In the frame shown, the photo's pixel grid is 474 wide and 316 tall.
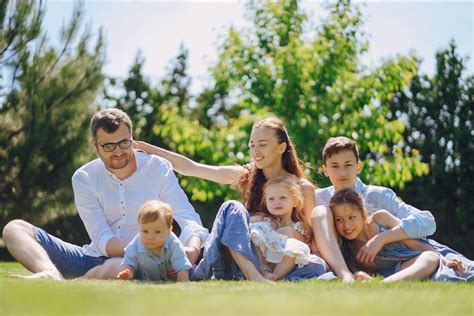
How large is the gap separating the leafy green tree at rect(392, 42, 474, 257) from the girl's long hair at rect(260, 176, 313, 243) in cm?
1139

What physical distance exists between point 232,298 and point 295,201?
169 centimetres

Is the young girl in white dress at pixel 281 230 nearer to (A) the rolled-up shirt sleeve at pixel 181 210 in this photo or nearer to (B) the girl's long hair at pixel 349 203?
(B) the girl's long hair at pixel 349 203

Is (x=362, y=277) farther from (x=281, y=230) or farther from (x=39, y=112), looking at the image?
(x=39, y=112)

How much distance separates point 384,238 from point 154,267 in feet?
4.83

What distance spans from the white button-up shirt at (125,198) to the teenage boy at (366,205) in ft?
2.73

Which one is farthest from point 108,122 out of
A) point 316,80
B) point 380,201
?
point 316,80

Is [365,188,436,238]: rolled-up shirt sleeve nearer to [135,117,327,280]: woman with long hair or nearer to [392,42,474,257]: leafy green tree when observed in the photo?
[135,117,327,280]: woman with long hair

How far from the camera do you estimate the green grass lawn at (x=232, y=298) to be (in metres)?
3.41

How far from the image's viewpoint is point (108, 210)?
18.7 ft

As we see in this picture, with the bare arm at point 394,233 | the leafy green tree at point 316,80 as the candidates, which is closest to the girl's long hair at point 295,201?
the bare arm at point 394,233

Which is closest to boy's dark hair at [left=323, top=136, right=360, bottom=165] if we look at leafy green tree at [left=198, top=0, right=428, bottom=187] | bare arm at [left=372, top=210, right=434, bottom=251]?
bare arm at [left=372, top=210, right=434, bottom=251]

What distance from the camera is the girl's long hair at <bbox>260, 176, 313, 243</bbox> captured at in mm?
5453

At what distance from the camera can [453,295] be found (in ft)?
13.8

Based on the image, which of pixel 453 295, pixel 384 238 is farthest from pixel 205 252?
pixel 453 295
